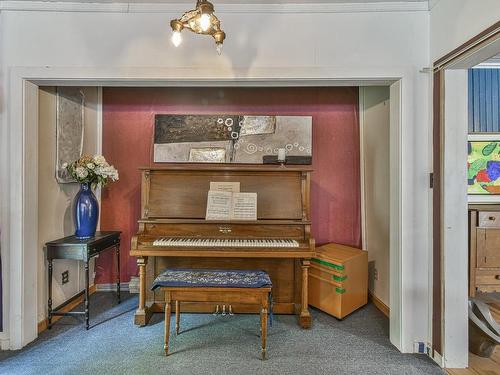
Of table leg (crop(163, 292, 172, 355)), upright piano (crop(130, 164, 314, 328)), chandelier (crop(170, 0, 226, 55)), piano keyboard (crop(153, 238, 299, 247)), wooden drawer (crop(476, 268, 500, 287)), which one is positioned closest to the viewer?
chandelier (crop(170, 0, 226, 55))

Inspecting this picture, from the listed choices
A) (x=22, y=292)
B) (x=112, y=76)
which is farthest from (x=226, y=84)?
(x=22, y=292)

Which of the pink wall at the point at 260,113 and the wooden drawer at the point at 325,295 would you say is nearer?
the wooden drawer at the point at 325,295

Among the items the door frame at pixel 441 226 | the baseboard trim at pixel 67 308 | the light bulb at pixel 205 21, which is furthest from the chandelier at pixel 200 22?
the baseboard trim at pixel 67 308

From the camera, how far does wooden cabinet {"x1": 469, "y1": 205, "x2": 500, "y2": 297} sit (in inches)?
127

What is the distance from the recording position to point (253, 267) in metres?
2.78

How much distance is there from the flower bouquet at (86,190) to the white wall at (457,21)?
2903mm

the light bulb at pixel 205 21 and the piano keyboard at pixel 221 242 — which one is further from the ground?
the light bulb at pixel 205 21

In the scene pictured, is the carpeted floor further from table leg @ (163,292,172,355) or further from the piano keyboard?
the piano keyboard

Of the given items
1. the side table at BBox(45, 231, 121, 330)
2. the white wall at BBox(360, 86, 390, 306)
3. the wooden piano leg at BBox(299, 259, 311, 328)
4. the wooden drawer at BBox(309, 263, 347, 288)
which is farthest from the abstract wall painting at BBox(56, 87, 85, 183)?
the white wall at BBox(360, 86, 390, 306)

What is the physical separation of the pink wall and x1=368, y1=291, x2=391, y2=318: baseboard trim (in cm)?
56

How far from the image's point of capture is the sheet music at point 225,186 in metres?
2.77

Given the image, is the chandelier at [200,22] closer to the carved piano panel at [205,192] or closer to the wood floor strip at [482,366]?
the carved piano panel at [205,192]

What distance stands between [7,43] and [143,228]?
1.76 metres

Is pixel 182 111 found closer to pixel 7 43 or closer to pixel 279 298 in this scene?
pixel 7 43
